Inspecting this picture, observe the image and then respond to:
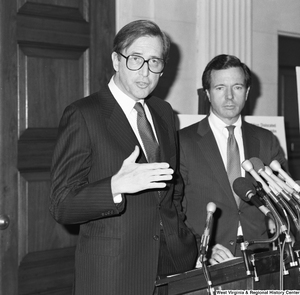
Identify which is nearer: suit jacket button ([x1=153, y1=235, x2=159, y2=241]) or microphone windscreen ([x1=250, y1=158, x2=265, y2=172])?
microphone windscreen ([x1=250, y1=158, x2=265, y2=172])

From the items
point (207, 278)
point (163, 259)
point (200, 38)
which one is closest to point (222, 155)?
point (163, 259)

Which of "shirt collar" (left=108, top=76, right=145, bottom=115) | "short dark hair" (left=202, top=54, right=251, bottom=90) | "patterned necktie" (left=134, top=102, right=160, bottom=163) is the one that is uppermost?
"short dark hair" (left=202, top=54, right=251, bottom=90)

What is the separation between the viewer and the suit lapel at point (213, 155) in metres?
2.81

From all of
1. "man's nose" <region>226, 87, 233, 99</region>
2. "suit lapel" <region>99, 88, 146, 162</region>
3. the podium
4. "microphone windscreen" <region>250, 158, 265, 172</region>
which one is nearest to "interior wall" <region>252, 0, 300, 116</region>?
"man's nose" <region>226, 87, 233, 99</region>

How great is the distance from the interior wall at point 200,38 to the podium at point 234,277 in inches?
85.1

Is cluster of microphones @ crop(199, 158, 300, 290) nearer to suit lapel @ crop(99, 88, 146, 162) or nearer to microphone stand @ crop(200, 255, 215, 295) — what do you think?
microphone stand @ crop(200, 255, 215, 295)

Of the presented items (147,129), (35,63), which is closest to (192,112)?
(35,63)

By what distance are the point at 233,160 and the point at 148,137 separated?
2.62 ft

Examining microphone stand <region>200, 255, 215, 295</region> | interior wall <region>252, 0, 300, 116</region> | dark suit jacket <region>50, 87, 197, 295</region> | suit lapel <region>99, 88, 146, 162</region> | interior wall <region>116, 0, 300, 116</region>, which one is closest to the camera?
microphone stand <region>200, 255, 215, 295</region>

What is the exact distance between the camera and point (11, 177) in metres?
3.01

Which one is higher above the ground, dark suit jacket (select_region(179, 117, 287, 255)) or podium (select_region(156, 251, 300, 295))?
dark suit jacket (select_region(179, 117, 287, 255))

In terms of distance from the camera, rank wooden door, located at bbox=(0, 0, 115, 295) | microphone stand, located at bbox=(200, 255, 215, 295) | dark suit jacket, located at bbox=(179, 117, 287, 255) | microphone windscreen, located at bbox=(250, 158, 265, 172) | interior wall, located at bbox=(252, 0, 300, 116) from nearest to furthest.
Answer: microphone stand, located at bbox=(200, 255, 215, 295), microphone windscreen, located at bbox=(250, 158, 265, 172), dark suit jacket, located at bbox=(179, 117, 287, 255), wooden door, located at bbox=(0, 0, 115, 295), interior wall, located at bbox=(252, 0, 300, 116)

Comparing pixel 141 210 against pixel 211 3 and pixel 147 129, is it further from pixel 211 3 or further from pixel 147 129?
pixel 211 3

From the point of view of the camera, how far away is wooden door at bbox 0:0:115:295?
300 centimetres
